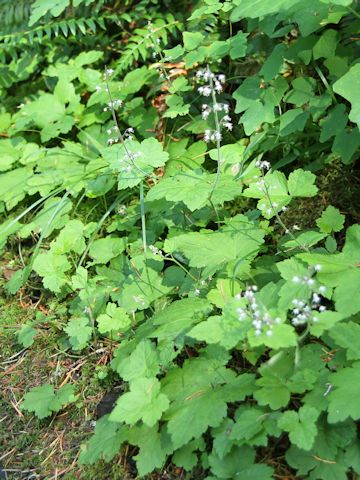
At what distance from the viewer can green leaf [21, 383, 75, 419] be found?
2.49 m

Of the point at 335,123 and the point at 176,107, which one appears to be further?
the point at 176,107

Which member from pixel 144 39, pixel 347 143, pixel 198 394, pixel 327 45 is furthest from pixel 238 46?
pixel 198 394

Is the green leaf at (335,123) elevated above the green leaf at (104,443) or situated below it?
above

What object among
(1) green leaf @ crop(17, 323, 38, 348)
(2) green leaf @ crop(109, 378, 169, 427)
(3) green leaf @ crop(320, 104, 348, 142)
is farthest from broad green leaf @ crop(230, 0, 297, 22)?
(1) green leaf @ crop(17, 323, 38, 348)

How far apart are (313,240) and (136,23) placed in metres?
2.35

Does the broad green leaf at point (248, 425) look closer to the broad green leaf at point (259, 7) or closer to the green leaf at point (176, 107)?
the broad green leaf at point (259, 7)

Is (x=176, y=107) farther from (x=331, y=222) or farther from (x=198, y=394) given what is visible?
(x=198, y=394)

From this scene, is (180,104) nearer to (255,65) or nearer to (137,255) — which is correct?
(255,65)

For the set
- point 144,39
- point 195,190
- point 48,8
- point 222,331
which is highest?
point 48,8

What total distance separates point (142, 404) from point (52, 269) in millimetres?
1093

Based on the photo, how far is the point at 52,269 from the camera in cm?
297

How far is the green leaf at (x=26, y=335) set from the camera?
9.23 feet

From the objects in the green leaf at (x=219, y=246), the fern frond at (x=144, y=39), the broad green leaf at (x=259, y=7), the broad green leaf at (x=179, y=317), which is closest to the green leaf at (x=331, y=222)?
the green leaf at (x=219, y=246)

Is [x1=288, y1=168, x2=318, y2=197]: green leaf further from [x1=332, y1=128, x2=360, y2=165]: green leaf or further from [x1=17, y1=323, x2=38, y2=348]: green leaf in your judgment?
[x1=17, y1=323, x2=38, y2=348]: green leaf
